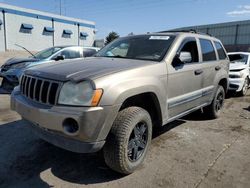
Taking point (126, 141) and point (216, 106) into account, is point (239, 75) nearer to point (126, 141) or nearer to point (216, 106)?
point (216, 106)

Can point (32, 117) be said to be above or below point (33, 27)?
below

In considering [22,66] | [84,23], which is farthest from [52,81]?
[84,23]

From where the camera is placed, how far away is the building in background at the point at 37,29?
30.5m

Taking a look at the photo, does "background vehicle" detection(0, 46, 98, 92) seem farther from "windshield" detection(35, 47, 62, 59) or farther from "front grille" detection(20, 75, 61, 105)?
"front grille" detection(20, 75, 61, 105)

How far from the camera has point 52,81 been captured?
3.11 m

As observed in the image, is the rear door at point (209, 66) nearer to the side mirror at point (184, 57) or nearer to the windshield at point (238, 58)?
the side mirror at point (184, 57)

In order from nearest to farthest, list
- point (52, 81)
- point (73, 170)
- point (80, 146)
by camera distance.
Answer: point (80, 146)
point (52, 81)
point (73, 170)

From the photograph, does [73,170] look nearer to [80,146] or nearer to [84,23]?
[80,146]

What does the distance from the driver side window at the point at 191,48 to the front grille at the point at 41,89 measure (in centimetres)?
228

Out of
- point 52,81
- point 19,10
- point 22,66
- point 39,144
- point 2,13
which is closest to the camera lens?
point 52,81

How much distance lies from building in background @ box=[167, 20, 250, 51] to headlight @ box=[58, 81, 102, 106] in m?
34.1

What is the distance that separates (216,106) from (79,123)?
4017mm

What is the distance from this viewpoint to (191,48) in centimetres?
480

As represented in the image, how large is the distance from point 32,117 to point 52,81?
489 millimetres
